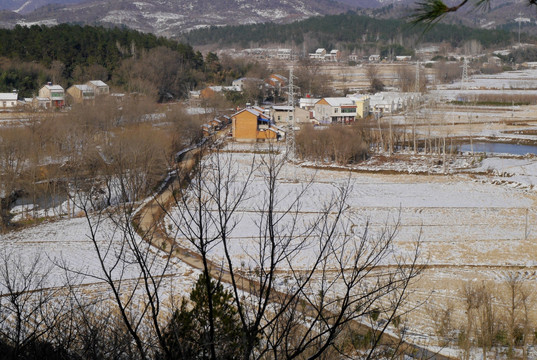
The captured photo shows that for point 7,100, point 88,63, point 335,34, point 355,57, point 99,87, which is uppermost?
point 335,34

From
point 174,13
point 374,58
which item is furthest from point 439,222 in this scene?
point 174,13

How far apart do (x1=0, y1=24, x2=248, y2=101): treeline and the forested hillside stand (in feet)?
98.6

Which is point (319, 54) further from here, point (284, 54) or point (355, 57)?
point (355, 57)

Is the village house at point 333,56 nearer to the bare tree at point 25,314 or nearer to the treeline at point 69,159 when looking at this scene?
the treeline at point 69,159

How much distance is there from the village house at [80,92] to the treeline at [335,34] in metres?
35.1

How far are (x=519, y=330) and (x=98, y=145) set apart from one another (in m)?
10.3

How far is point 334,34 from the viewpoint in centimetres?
5734

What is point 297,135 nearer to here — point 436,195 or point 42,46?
point 436,195

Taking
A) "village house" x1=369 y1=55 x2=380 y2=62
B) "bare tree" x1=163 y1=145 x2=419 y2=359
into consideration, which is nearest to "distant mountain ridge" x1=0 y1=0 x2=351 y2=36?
"village house" x1=369 y1=55 x2=380 y2=62

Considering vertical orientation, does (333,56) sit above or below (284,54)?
below

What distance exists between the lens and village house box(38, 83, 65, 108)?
2083 cm

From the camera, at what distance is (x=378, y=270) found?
23.1ft

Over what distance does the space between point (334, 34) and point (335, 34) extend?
13 centimetres

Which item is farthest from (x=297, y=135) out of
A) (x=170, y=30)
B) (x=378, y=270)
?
(x=170, y=30)
